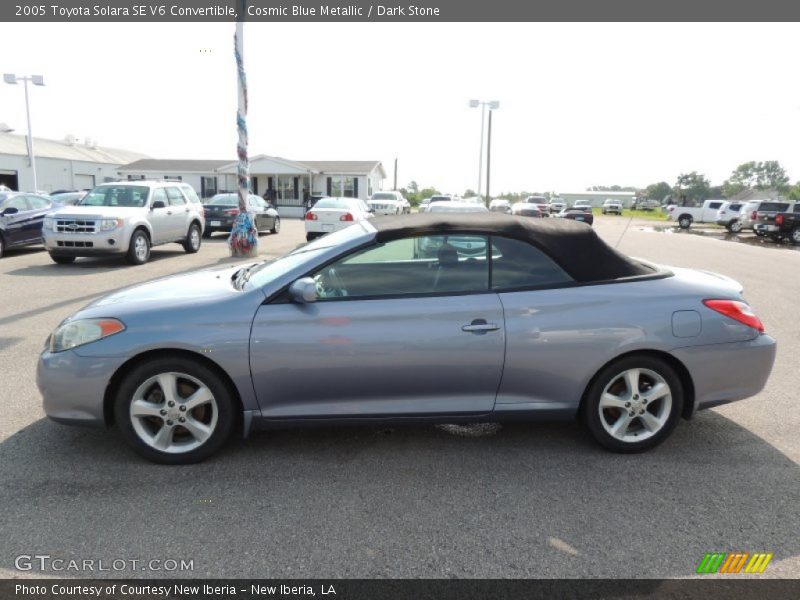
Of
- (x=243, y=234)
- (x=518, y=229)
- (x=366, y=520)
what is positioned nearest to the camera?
(x=366, y=520)

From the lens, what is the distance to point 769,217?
83.3ft

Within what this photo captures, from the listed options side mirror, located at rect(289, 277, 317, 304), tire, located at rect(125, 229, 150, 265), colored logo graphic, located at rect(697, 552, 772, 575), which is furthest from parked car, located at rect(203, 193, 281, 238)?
colored logo graphic, located at rect(697, 552, 772, 575)

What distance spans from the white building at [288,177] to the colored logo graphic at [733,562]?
42.0 metres

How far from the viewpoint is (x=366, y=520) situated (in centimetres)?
301

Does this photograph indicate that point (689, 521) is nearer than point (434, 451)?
Yes

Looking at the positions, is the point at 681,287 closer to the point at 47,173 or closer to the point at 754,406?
the point at 754,406

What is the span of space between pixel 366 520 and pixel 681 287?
8.12ft

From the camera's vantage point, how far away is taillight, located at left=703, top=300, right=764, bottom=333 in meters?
3.75

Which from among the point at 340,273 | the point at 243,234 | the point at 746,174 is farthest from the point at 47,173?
the point at 746,174

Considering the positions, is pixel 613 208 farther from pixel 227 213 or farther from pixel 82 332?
pixel 82 332

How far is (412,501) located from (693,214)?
3928 cm

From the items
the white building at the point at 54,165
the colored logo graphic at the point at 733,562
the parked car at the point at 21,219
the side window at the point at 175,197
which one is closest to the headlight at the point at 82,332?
the colored logo graphic at the point at 733,562

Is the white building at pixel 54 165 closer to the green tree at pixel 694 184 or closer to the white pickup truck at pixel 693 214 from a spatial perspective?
the white pickup truck at pixel 693 214

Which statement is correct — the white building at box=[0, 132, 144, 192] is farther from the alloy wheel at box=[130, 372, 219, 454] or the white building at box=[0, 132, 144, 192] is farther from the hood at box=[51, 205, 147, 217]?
the alloy wheel at box=[130, 372, 219, 454]
